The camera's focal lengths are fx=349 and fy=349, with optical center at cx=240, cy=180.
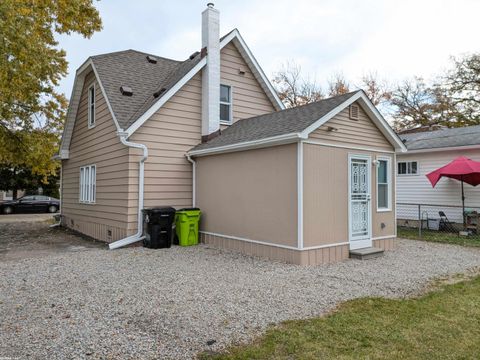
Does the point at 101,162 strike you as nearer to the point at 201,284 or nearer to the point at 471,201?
the point at 201,284

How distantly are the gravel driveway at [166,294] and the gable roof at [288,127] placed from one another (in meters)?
2.67

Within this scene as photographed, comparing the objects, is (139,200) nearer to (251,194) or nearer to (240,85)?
(251,194)

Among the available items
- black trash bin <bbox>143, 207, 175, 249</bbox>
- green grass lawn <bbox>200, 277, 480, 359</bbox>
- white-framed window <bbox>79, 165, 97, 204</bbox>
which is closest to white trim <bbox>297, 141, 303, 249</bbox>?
green grass lawn <bbox>200, 277, 480, 359</bbox>

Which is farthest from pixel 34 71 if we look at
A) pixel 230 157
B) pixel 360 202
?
pixel 360 202

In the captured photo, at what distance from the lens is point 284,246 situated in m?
7.53

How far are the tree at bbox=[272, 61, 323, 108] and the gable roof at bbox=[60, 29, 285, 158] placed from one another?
733 inches

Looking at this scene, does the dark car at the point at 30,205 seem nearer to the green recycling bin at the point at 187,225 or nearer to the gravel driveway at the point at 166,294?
the gravel driveway at the point at 166,294

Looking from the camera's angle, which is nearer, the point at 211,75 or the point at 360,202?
the point at 360,202

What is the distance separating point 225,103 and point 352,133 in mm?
4722

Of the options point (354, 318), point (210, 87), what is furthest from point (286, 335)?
point (210, 87)

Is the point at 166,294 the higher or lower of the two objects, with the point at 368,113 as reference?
lower

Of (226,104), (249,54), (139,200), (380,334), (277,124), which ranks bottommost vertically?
(380,334)

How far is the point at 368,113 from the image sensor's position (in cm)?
877

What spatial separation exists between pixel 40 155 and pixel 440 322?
14.2m
